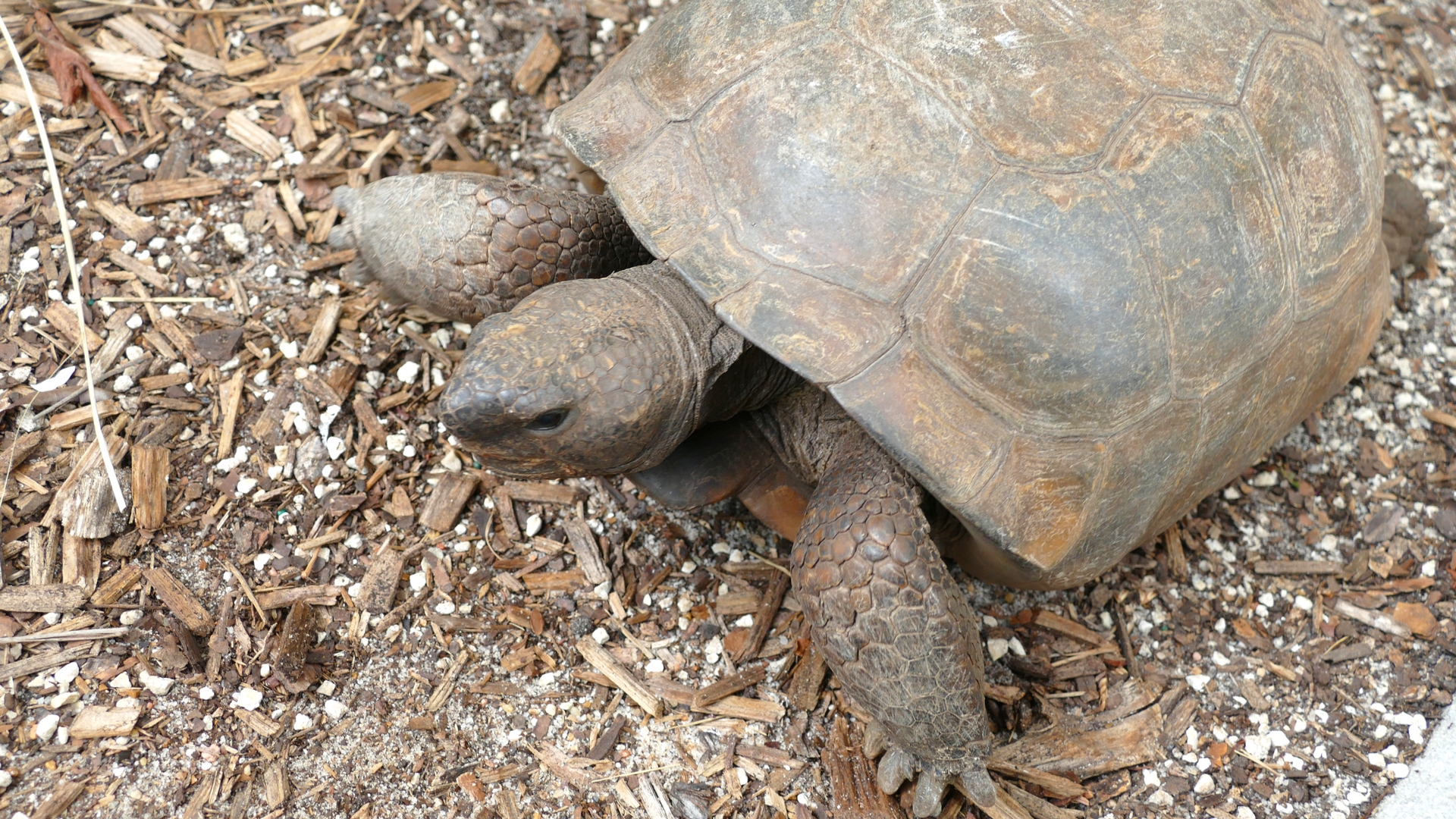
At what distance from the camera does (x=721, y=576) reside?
3213 millimetres

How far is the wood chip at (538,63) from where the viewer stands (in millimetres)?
4078

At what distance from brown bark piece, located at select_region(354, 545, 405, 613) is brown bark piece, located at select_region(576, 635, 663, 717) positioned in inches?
22.6

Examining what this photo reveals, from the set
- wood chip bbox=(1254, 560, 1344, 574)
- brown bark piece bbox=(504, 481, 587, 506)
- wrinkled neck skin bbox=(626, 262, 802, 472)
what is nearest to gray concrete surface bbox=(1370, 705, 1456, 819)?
wood chip bbox=(1254, 560, 1344, 574)

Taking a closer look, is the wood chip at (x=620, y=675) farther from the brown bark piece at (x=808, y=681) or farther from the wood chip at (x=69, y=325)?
the wood chip at (x=69, y=325)

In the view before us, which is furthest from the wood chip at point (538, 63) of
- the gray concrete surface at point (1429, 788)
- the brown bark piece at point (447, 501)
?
the gray concrete surface at point (1429, 788)

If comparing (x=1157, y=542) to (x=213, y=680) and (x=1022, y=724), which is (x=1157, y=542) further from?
(x=213, y=680)

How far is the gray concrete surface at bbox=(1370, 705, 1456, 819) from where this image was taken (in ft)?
9.34

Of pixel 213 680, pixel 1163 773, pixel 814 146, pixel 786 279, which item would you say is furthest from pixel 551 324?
pixel 1163 773

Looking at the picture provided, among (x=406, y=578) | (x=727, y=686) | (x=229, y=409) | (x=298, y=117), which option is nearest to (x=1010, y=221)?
(x=727, y=686)

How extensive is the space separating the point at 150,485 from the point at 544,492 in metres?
1.13

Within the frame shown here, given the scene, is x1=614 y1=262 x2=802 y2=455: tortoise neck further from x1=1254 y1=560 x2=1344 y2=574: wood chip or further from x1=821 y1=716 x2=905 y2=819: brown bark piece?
x1=1254 y1=560 x2=1344 y2=574: wood chip

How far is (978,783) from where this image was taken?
2.69m

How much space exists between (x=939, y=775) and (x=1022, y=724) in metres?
0.46

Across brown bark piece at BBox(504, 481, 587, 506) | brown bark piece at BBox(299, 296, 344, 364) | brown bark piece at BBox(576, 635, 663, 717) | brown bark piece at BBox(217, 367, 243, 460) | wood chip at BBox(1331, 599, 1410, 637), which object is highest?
brown bark piece at BBox(299, 296, 344, 364)
